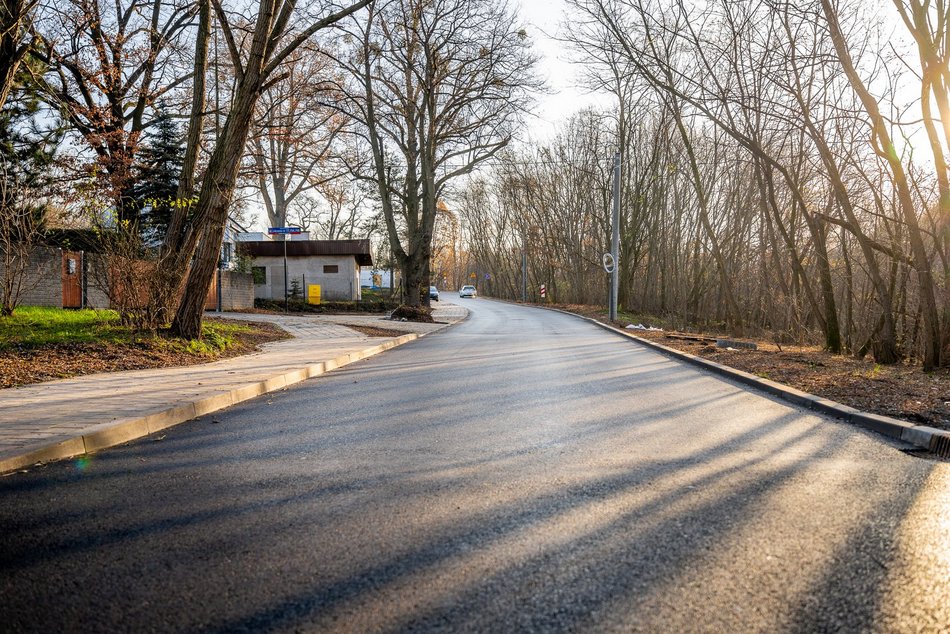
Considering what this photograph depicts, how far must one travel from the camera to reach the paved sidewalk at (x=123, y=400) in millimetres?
4832

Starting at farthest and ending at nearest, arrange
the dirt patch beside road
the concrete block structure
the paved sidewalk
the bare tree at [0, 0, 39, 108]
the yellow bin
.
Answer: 1. the concrete block structure
2. the yellow bin
3. the bare tree at [0, 0, 39, 108]
4. the dirt patch beside road
5. the paved sidewalk

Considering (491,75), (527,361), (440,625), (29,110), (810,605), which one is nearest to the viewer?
(440,625)

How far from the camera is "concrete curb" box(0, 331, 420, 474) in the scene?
14.8ft

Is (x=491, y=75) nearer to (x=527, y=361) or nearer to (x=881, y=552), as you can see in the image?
(x=527, y=361)

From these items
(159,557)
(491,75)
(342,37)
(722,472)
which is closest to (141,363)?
(159,557)

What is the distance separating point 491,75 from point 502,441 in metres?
19.5

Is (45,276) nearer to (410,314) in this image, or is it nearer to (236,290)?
(236,290)

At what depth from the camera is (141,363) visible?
946 centimetres

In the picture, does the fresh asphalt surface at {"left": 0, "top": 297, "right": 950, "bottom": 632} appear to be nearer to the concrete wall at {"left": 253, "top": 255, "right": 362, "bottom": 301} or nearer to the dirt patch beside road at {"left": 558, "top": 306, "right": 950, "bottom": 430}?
the dirt patch beside road at {"left": 558, "top": 306, "right": 950, "bottom": 430}

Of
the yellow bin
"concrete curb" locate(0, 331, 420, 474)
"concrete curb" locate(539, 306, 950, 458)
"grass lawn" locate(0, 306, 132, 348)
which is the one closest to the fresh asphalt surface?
Result: "concrete curb" locate(0, 331, 420, 474)

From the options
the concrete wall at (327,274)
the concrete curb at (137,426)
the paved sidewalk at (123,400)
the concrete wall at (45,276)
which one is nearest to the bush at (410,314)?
the concrete wall at (45,276)

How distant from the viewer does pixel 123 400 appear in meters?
6.52

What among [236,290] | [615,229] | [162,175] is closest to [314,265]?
[236,290]

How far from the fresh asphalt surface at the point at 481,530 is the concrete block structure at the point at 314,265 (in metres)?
32.5
